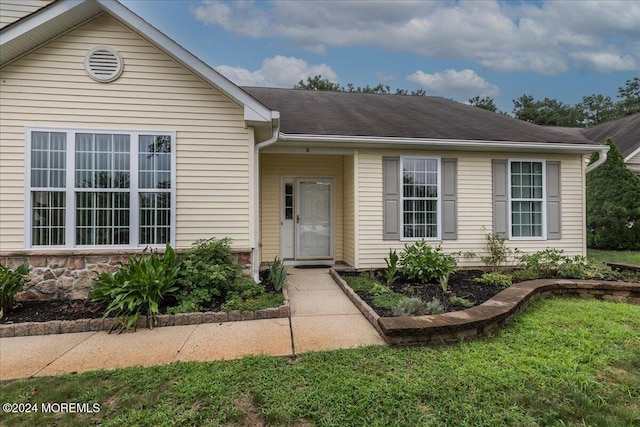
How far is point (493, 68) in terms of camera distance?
65.7ft

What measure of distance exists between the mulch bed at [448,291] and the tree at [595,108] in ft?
127

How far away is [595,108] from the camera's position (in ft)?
107

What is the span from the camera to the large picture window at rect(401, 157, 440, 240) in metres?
6.84

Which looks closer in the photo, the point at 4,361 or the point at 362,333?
the point at 4,361

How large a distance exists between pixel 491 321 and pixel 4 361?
5.07 m

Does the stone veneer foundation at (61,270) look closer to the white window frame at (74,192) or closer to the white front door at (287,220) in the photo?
the white window frame at (74,192)

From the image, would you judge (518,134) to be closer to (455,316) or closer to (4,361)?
(455,316)

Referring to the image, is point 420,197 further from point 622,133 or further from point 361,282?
point 622,133

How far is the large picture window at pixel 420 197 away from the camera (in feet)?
22.4

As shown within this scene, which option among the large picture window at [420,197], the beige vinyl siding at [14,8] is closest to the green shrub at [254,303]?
the large picture window at [420,197]

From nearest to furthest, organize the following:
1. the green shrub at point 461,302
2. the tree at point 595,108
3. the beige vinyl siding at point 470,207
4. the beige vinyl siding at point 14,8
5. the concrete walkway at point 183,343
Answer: the concrete walkway at point 183,343 < the green shrub at point 461,302 < the beige vinyl siding at point 14,8 < the beige vinyl siding at point 470,207 < the tree at point 595,108

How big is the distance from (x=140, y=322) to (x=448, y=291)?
4581mm

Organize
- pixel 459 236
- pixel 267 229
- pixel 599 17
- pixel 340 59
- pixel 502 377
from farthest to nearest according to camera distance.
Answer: pixel 340 59, pixel 599 17, pixel 267 229, pixel 459 236, pixel 502 377

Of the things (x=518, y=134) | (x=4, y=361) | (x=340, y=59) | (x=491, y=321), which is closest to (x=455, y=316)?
(x=491, y=321)
